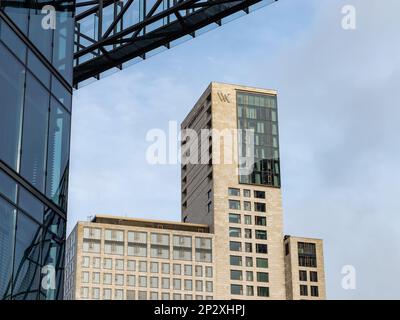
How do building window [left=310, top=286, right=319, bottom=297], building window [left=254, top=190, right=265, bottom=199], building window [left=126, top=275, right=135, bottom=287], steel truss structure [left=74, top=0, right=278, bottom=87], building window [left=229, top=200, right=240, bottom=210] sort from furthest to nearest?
building window [left=254, top=190, right=265, bottom=199] → building window [left=229, top=200, right=240, bottom=210] → building window [left=310, top=286, right=319, bottom=297] → building window [left=126, top=275, right=135, bottom=287] → steel truss structure [left=74, top=0, right=278, bottom=87]

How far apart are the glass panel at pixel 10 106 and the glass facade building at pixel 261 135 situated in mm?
159619

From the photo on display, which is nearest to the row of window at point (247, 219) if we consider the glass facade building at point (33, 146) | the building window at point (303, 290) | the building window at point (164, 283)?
the building window at point (303, 290)

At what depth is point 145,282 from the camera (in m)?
171

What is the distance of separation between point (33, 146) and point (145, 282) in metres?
149

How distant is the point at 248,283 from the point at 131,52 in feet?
472

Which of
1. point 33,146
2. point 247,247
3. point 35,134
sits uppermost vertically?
point 247,247

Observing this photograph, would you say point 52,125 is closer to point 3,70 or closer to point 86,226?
point 3,70

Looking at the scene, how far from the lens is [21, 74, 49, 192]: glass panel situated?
2355 cm

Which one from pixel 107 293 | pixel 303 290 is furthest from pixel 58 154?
pixel 303 290

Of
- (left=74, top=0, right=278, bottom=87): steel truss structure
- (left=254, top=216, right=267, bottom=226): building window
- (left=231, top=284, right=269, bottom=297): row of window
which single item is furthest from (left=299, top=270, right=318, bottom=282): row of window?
(left=74, top=0, right=278, bottom=87): steel truss structure

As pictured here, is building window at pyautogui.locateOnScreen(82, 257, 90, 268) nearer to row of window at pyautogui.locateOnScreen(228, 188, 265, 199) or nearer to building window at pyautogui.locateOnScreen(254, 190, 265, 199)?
row of window at pyautogui.locateOnScreen(228, 188, 265, 199)

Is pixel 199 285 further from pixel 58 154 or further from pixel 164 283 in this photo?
pixel 58 154

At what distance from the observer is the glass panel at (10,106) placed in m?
22.3

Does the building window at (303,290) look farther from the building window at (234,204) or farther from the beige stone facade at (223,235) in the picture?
the building window at (234,204)
